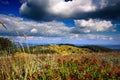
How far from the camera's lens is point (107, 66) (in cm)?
1086

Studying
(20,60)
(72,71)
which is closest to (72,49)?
(20,60)

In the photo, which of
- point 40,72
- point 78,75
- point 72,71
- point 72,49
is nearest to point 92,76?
point 78,75

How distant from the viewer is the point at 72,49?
28453 millimetres

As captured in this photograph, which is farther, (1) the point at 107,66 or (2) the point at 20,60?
(2) the point at 20,60

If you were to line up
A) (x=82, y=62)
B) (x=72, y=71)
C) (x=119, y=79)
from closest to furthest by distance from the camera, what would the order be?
(x=119, y=79)
(x=72, y=71)
(x=82, y=62)

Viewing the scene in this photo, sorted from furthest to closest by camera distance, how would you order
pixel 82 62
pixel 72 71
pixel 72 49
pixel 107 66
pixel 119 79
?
pixel 72 49 < pixel 82 62 < pixel 107 66 < pixel 72 71 < pixel 119 79

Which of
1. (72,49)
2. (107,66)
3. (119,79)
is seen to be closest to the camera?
(119,79)

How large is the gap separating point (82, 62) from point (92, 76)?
3.09 meters

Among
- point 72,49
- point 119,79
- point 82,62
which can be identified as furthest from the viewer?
point 72,49

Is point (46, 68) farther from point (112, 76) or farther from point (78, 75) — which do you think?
point (112, 76)

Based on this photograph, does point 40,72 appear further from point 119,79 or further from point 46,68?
point 119,79

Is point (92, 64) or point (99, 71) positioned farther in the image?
point (92, 64)

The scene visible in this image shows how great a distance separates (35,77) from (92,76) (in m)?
2.36

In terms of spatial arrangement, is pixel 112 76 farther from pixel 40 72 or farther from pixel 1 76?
pixel 1 76
